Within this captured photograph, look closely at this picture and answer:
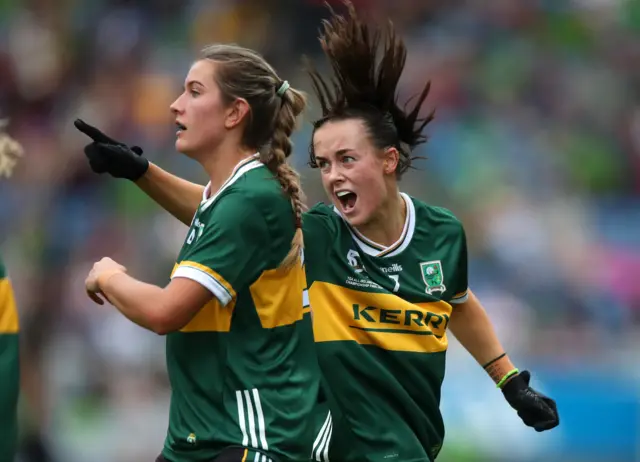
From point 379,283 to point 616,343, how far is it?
5191 mm

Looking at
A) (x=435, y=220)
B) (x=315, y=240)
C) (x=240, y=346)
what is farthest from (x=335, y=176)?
(x=240, y=346)

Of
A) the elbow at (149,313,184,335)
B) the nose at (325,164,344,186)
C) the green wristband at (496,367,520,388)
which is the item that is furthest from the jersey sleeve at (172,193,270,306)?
the green wristband at (496,367,520,388)

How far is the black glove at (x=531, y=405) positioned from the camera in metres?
4.26

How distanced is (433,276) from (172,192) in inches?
39.0

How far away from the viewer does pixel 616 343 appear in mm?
8688

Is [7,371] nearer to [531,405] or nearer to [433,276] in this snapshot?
[433,276]

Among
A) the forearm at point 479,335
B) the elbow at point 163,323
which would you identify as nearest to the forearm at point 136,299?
the elbow at point 163,323

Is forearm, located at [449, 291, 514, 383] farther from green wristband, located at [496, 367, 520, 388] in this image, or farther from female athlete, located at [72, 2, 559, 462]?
female athlete, located at [72, 2, 559, 462]

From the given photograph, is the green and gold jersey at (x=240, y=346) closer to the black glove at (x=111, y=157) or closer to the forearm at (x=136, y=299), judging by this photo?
the forearm at (x=136, y=299)

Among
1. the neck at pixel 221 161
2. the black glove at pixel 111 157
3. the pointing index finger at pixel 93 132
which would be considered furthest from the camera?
the black glove at pixel 111 157

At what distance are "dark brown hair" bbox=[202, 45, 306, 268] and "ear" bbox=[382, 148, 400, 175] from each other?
0.54m

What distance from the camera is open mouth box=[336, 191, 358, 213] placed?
397 cm

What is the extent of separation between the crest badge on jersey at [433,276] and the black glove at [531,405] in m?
0.54

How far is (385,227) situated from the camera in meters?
4.06
